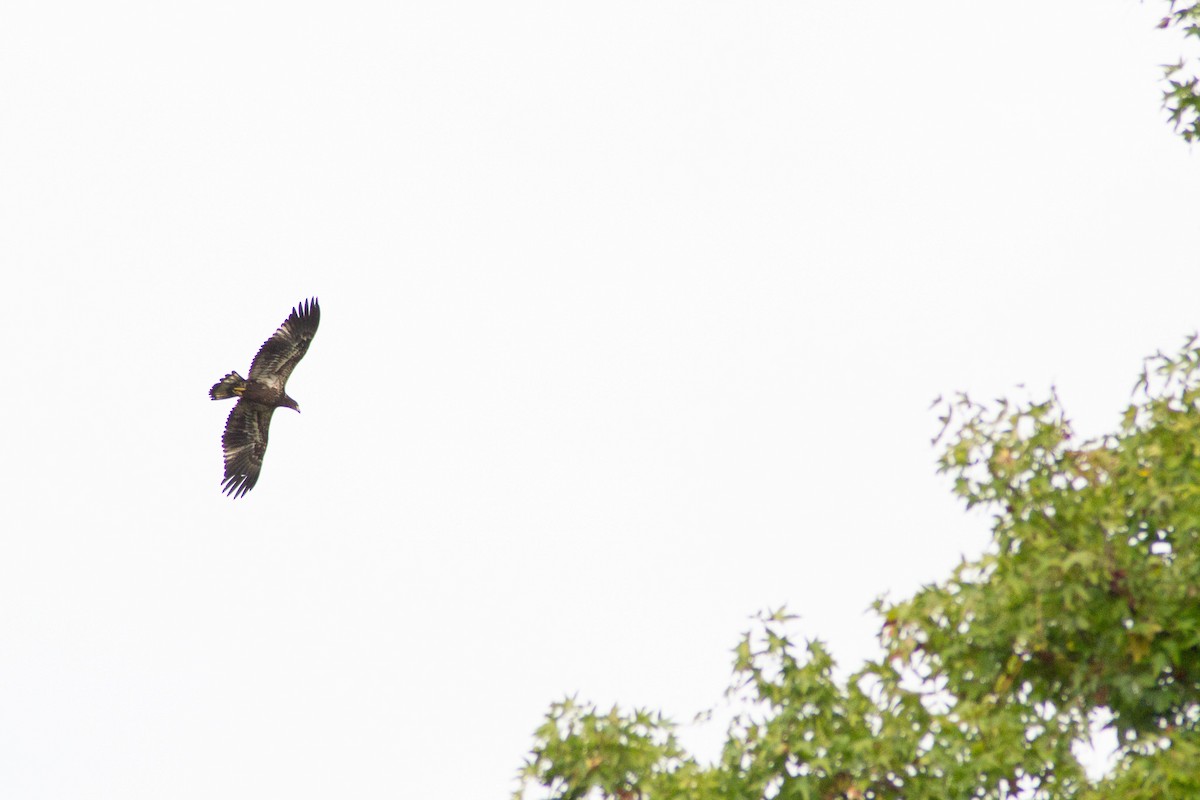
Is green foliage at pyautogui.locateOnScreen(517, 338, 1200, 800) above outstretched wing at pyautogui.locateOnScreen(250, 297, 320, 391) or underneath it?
underneath

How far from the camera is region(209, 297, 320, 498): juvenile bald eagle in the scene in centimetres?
2305

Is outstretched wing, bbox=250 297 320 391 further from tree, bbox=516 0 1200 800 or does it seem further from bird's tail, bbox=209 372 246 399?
tree, bbox=516 0 1200 800

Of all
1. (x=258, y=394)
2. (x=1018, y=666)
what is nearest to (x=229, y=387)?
(x=258, y=394)

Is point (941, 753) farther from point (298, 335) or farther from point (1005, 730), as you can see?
point (298, 335)

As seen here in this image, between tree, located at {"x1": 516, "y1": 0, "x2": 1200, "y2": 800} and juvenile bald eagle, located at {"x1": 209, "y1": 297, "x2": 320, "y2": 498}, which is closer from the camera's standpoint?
tree, located at {"x1": 516, "y1": 0, "x2": 1200, "y2": 800}

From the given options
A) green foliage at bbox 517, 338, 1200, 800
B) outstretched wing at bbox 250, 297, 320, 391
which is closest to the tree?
green foliage at bbox 517, 338, 1200, 800

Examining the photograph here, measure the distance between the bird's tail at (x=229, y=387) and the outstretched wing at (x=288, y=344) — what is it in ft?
0.86

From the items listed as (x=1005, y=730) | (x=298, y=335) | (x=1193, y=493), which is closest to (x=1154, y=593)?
(x=1193, y=493)

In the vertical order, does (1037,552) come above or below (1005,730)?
above

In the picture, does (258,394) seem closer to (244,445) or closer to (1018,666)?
(244,445)

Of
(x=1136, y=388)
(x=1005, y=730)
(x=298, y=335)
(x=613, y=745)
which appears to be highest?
(x=298, y=335)

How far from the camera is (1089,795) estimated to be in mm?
7496

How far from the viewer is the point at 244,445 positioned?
24797mm

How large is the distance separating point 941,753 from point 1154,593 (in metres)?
1.36
